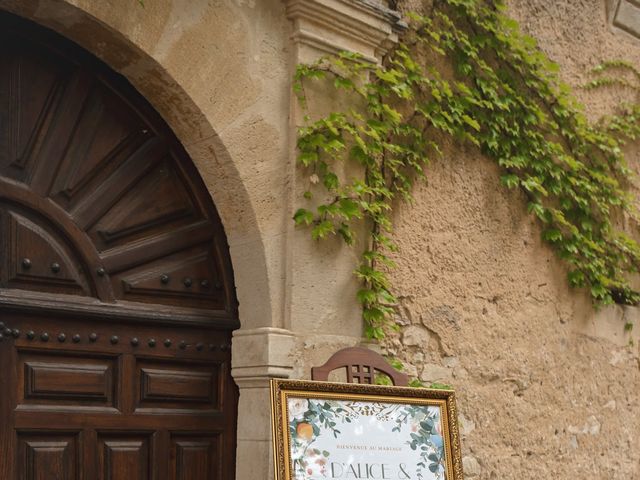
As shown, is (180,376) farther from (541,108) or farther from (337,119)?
(541,108)

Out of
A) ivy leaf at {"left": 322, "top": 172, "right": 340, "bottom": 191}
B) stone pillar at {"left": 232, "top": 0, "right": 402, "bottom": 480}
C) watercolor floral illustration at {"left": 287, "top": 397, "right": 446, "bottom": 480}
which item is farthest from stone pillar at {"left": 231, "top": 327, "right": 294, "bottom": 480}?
ivy leaf at {"left": 322, "top": 172, "right": 340, "bottom": 191}

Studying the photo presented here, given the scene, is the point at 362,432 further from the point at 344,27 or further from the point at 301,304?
the point at 344,27

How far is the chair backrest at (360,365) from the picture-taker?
304cm

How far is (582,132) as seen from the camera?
4.87 meters

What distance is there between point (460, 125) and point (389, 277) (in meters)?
0.83

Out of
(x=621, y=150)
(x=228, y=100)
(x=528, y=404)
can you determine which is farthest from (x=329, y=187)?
(x=621, y=150)

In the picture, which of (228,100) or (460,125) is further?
(460,125)

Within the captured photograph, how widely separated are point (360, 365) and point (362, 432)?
0.23 meters

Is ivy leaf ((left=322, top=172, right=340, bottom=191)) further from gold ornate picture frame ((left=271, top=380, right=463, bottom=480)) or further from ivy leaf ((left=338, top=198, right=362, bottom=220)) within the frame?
gold ornate picture frame ((left=271, top=380, right=463, bottom=480))

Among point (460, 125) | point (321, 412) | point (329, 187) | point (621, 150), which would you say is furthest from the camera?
point (621, 150)

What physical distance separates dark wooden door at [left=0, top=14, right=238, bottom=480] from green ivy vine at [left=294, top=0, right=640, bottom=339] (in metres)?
0.49

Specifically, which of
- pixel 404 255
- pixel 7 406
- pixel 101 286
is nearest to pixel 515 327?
pixel 404 255

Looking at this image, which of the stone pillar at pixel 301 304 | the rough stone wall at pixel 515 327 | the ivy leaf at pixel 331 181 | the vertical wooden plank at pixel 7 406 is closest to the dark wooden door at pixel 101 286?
the vertical wooden plank at pixel 7 406

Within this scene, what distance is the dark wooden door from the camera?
296cm
